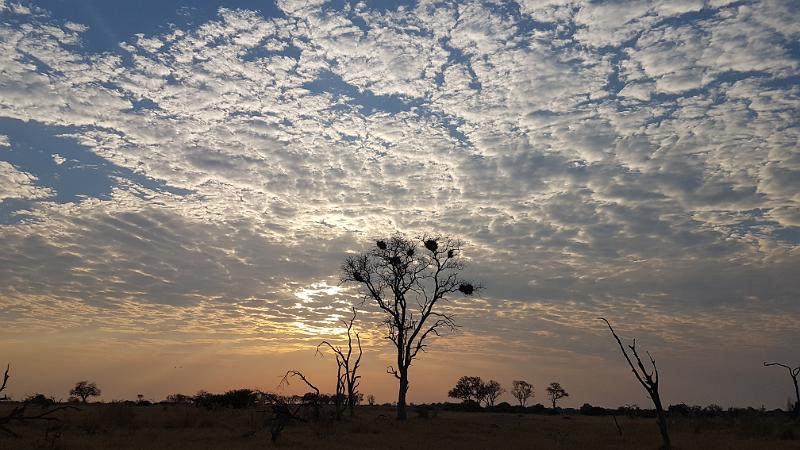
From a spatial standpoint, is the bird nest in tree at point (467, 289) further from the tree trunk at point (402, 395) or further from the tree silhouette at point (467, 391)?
the tree silhouette at point (467, 391)

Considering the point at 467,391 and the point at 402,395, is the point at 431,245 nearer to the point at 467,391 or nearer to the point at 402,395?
the point at 402,395

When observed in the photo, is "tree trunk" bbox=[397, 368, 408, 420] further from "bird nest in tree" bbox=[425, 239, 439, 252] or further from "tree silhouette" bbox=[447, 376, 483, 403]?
"tree silhouette" bbox=[447, 376, 483, 403]

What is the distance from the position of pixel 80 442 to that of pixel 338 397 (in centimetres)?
1424

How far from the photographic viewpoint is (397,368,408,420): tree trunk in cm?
3788

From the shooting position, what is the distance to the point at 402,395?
38750 millimetres


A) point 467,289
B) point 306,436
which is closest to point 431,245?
point 467,289

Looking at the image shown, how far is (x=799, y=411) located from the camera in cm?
4625

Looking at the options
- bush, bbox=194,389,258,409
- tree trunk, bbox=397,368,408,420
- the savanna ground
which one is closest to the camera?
the savanna ground

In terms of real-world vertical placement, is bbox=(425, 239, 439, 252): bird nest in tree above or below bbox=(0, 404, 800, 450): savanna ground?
above

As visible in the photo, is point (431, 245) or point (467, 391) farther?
point (467, 391)

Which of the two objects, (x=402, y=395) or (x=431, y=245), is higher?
(x=431, y=245)

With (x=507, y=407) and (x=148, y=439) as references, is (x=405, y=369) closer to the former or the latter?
(x=148, y=439)

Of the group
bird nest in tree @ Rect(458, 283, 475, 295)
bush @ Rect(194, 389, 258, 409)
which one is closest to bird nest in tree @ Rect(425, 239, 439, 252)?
bird nest in tree @ Rect(458, 283, 475, 295)

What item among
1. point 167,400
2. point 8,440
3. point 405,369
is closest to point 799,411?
point 405,369
